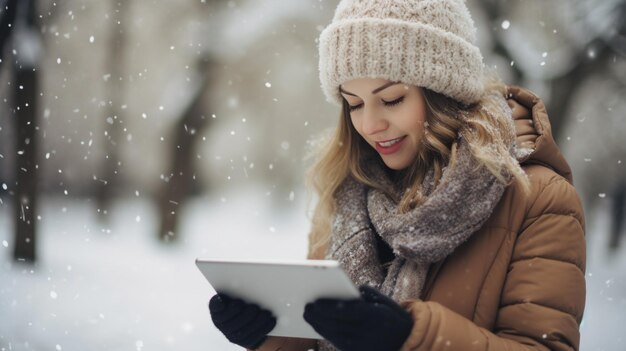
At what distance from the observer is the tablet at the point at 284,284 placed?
1546 millimetres

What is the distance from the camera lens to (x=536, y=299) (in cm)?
175

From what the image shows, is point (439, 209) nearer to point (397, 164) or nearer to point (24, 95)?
point (397, 164)

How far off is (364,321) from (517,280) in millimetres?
519

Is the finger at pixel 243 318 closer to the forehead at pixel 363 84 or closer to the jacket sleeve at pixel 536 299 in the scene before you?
the jacket sleeve at pixel 536 299

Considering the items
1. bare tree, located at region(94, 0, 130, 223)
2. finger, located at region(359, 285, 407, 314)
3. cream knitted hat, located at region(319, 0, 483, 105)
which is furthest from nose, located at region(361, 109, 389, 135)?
bare tree, located at region(94, 0, 130, 223)

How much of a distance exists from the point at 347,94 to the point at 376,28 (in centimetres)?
25

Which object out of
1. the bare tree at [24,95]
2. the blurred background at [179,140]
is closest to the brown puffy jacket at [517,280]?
the blurred background at [179,140]

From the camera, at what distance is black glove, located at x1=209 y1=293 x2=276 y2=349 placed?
6.15 ft

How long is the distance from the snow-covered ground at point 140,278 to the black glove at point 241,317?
3.84 meters

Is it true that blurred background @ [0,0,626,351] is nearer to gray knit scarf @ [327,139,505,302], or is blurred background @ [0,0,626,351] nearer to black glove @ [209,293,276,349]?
gray knit scarf @ [327,139,505,302]

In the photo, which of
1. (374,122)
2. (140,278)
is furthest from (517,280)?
(140,278)

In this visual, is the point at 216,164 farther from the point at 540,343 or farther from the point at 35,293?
the point at 540,343

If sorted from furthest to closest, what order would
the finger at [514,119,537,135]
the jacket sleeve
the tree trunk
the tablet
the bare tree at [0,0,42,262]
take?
the tree trunk
the bare tree at [0,0,42,262]
the finger at [514,119,537,135]
the jacket sleeve
the tablet

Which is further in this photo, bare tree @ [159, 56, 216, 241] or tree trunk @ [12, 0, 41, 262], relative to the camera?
bare tree @ [159, 56, 216, 241]
